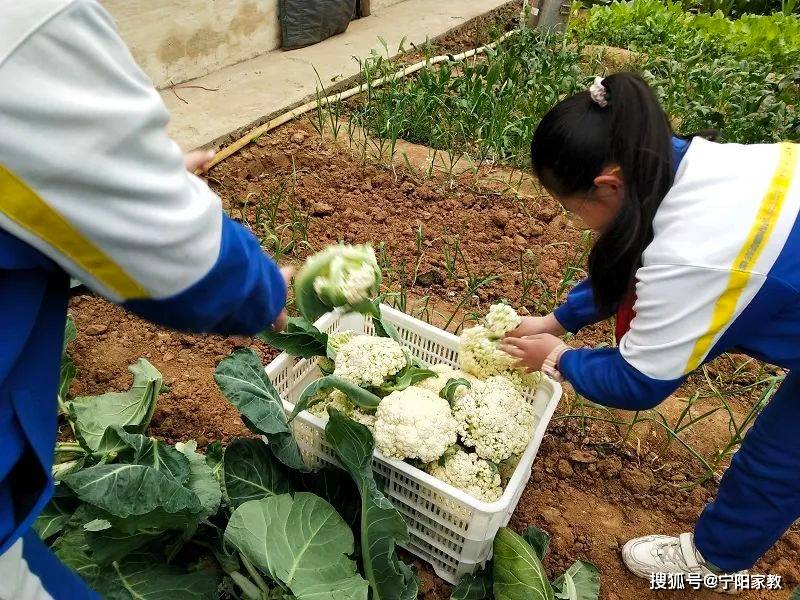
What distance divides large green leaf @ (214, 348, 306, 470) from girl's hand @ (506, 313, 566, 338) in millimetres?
718

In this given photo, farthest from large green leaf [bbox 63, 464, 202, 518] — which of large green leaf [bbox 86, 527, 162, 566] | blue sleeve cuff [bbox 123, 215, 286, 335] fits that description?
blue sleeve cuff [bbox 123, 215, 286, 335]

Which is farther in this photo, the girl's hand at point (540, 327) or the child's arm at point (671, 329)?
the girl's hand at point (540, 327)

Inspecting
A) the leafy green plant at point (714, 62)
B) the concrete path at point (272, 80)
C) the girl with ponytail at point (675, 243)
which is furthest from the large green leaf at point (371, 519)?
the leafy green plant at point (714, 62)

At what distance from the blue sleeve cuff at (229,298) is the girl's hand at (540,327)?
102 centimetres

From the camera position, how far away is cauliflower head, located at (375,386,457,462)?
5.05 ft

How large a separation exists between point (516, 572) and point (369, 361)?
0.65 metres

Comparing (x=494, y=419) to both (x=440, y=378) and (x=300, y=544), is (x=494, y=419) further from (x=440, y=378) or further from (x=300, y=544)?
(x=300, y=544)

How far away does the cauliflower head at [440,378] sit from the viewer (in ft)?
5.90

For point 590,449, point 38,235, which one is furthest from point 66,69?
point 590,449

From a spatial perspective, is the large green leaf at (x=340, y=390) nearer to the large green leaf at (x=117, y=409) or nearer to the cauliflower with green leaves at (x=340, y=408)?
the cauliflower with green leaves at (x=340, y=408)

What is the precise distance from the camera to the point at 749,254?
4.03 ft

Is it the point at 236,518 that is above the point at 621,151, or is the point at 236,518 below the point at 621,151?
below

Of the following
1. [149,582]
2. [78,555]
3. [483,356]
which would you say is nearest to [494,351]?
[483,356]

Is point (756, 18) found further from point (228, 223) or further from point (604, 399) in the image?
point (228, 223)
